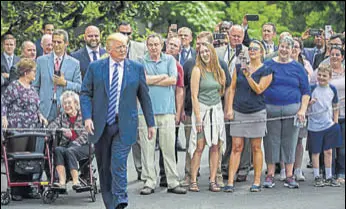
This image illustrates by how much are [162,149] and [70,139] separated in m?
1.34

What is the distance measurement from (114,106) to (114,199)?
3.41 feet

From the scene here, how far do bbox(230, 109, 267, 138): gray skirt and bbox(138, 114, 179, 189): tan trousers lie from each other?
877 mm

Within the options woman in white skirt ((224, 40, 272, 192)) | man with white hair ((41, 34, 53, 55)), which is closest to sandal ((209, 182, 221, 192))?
woman in white skirt ((224, 40, 272, 192))

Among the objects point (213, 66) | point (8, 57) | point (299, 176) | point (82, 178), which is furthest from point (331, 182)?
point (8, 57)

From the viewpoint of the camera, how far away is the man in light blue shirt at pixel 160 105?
48.8ft

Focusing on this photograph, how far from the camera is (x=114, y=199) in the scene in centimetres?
1259

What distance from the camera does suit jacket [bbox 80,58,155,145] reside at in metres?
12.6

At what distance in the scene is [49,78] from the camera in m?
15.4

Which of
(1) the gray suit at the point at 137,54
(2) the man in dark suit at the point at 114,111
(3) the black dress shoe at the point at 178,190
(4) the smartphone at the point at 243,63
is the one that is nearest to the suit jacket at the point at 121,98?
(2) the man in dark suit at the point at 114,111

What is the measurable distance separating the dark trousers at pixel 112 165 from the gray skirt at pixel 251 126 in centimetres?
283

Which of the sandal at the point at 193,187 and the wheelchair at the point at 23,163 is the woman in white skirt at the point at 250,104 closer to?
Answer: the sandal at the point at 193,187

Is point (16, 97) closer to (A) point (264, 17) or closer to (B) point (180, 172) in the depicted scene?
(B) point (180, 172)

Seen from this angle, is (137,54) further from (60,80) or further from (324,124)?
(324,124)

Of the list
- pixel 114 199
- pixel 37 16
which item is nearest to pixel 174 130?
pixel 114 199
